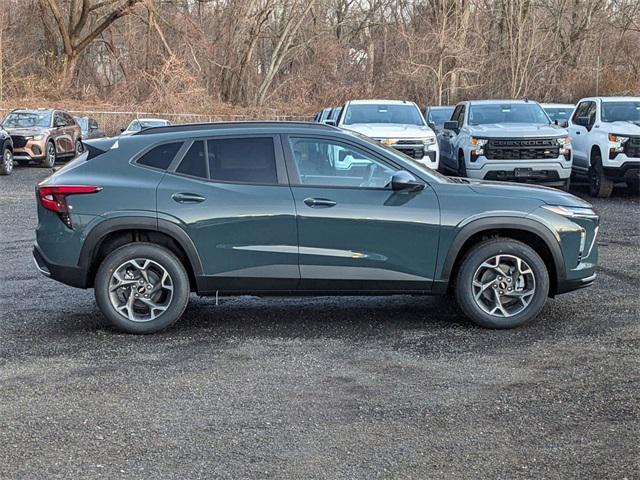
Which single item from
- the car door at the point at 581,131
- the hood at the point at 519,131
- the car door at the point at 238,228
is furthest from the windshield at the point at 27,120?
Result: the car door at the point at 238,228

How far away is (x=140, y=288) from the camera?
23.0 feet

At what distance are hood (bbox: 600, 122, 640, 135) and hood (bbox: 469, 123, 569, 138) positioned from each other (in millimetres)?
812

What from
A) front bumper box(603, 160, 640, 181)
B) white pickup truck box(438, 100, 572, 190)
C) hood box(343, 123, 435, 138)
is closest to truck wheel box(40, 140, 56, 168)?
hood box(343, 123, 435, 138)

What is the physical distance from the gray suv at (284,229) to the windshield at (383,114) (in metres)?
10.2

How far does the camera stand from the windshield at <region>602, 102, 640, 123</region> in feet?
55.7

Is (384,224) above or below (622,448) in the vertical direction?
above

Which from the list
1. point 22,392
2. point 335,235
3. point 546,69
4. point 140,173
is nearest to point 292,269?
point 335,235

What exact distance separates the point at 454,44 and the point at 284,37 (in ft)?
34.6

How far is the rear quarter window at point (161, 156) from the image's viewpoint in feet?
23.4

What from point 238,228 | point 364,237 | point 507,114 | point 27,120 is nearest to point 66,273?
point 238,228

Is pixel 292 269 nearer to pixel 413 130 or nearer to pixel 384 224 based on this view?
pixel 384 224

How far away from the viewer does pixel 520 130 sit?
53.7ft

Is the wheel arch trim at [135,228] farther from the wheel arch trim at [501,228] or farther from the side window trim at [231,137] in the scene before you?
the wheel arch trim at [501,228]

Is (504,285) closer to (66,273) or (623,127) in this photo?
(66,273)
